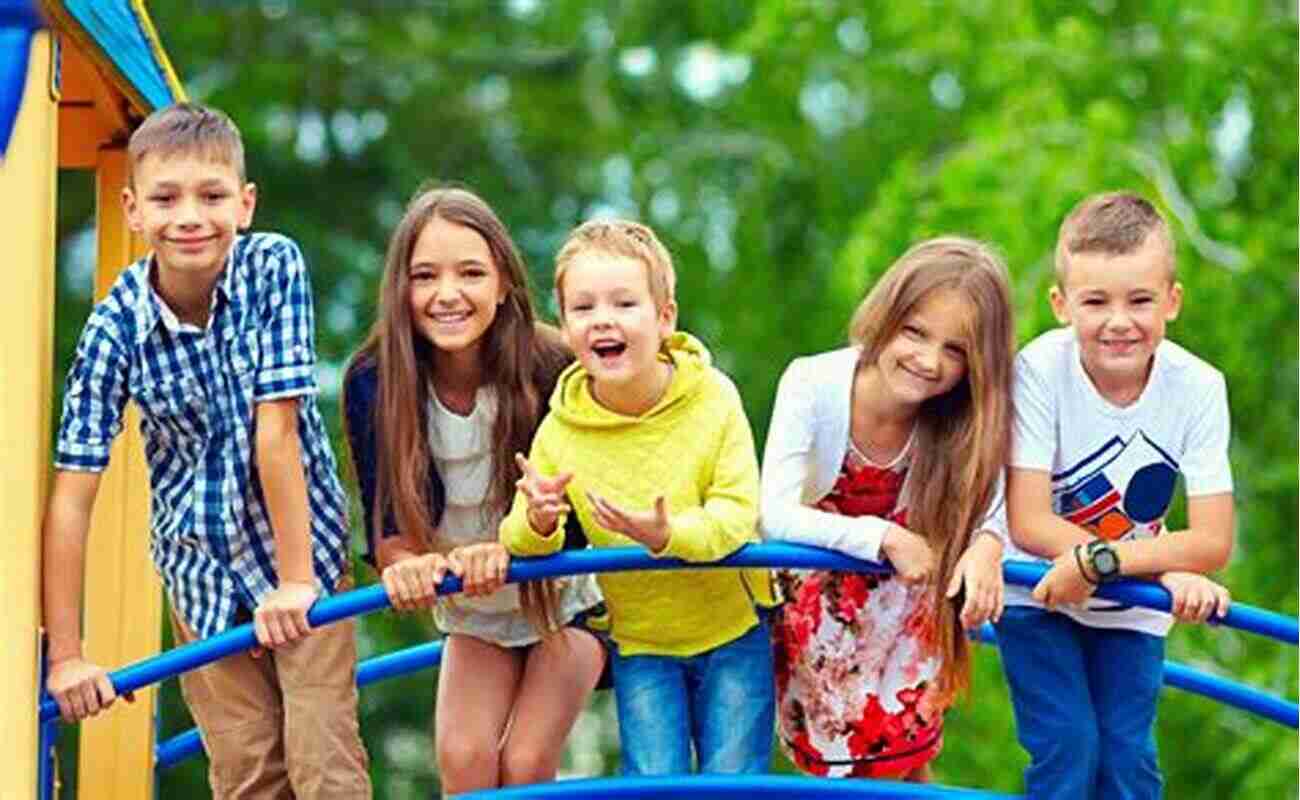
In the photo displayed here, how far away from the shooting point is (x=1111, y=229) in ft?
19.1

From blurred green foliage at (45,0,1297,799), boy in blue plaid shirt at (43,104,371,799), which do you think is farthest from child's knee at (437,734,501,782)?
blurred green foliage at (45,0,1297,799)

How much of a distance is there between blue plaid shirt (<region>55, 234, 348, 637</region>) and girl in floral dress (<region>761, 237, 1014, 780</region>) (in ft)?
2.76

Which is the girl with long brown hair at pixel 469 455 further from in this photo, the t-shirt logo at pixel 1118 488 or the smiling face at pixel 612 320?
the t-shirt logo at pixel 1118 488

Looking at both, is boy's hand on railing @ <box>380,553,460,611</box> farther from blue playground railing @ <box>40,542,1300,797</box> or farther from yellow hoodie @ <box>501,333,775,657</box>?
yellow hoodie @ <box>501,333,775,657</box>

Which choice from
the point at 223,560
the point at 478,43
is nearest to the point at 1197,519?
the point at 223,560

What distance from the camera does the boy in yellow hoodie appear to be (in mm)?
5887

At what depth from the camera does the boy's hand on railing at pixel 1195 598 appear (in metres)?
5.65

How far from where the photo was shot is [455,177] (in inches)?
728

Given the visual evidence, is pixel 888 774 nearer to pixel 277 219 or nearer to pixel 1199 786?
pixel 1199 786

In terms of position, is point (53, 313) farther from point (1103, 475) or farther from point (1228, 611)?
point (1228, 611)

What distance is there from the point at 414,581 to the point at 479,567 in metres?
0.11

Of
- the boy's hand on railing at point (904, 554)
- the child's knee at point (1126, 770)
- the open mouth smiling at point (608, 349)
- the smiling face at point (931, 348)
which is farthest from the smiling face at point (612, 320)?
the child's knee at point (1126, 770)

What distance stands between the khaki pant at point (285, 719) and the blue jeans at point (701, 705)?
47 cm

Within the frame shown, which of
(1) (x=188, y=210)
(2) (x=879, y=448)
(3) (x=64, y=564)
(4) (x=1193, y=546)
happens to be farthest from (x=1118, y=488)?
(3) (x=64, y=564)
